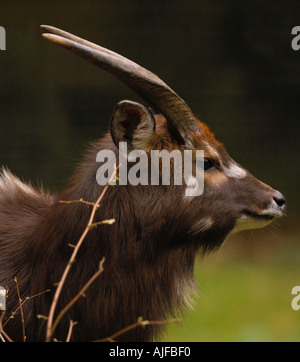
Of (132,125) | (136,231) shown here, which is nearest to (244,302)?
(136,231)

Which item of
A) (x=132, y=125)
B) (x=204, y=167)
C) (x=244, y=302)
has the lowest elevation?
(x=204, y=167)

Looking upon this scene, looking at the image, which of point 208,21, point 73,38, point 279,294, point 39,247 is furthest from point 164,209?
point 208,21

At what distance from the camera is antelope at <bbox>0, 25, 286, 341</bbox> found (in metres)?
3.78

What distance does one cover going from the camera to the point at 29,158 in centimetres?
880

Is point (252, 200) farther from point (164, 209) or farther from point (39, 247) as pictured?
point (39, 247)

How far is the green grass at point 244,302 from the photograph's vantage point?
7.27 m

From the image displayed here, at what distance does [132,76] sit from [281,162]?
241 inches

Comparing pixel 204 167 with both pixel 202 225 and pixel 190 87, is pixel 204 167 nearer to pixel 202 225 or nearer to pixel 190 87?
pixel 202 225

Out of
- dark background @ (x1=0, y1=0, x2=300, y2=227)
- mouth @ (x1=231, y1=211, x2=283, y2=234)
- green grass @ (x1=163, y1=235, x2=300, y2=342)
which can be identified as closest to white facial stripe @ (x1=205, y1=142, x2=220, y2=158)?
mouth @ (x1=231, y1=211, x2=283, y2=234)

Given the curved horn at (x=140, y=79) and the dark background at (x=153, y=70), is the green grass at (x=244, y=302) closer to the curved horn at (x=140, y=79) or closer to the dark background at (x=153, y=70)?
the dark background at (x=153, y=70)

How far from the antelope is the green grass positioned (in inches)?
106

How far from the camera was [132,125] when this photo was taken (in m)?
3.78

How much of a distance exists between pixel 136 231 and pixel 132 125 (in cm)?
50
